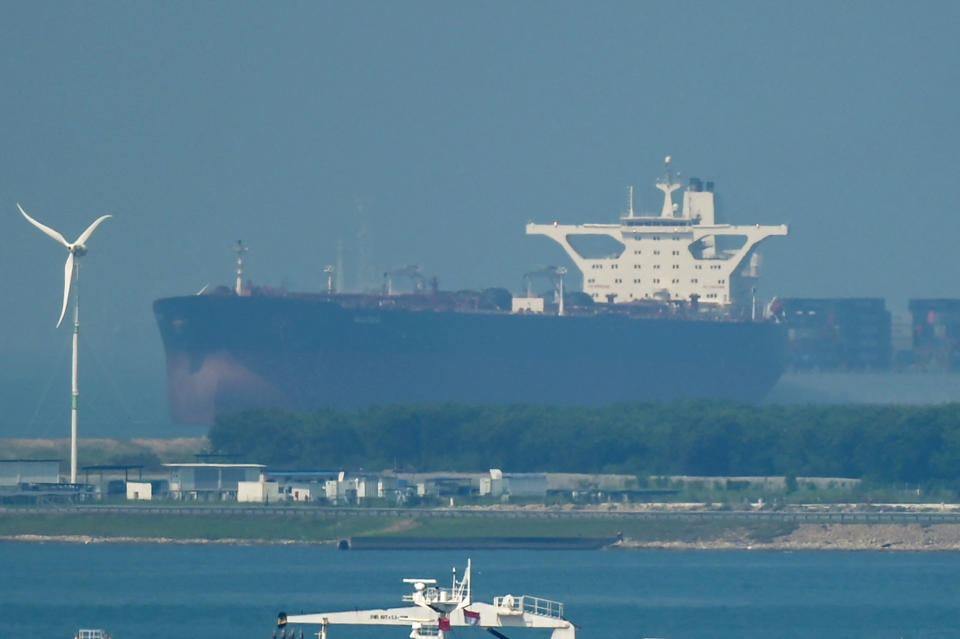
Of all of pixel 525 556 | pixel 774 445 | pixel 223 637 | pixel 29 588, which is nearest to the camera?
pixel 223 637

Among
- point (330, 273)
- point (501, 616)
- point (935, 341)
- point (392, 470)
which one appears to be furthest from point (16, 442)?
point (935, 341)

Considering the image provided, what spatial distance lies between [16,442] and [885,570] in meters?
44.6

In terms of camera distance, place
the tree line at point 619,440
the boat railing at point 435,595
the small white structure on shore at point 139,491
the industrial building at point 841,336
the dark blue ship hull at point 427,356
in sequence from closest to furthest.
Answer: the boat railing at point 435,595, the small white structure on shore at point 139,491, the tree line at point 619,440, the dark blue ship hull at point 427,356, the industrial building at point 841,336

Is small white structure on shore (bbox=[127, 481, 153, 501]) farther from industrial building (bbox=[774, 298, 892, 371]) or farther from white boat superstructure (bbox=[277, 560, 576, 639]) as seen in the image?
industrial building (bbox=[774, 298, 892, 371])

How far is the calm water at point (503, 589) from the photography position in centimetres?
5097

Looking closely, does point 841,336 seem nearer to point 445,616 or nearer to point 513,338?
point 513,338

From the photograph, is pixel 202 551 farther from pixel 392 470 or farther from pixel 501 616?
pixel 501 616

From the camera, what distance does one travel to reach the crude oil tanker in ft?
400

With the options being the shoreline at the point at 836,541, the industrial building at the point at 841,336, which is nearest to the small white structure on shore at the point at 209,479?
the shoreline at the point at 836,541

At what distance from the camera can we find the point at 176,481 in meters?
77.1

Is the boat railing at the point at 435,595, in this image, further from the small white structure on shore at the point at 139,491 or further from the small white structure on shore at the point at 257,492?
the small white structure on shore at the point at 139,491

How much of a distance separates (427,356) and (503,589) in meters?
72.3

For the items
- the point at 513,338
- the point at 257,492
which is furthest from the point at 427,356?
the point at 257,492

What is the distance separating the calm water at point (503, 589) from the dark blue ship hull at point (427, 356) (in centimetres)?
5249
